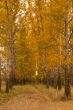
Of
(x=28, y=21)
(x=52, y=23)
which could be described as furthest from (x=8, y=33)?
(x=52, y=23)

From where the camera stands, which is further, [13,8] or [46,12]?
[13,8]

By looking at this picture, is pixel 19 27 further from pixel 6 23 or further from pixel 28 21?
pixel 6 23

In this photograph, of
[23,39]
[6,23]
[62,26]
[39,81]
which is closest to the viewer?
[62,26]

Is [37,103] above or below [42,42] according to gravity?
below

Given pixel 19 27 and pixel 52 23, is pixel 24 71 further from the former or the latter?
pixel 52 23

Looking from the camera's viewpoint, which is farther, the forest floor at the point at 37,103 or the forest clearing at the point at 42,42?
the forest clearing at the point at 42,42

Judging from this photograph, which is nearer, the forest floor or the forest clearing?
the forest floor

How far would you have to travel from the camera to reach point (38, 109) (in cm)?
1212

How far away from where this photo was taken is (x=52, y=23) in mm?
20188

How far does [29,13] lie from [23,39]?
8.65m

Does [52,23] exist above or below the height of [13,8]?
below

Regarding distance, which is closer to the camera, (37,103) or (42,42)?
(37,103)

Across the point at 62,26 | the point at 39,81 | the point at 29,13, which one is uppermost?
the point at 29,13

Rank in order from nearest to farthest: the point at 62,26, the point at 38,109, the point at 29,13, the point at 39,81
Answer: the point at 38,109 < the point at 62,26 < the point at 29,13 < the point at 39,81
